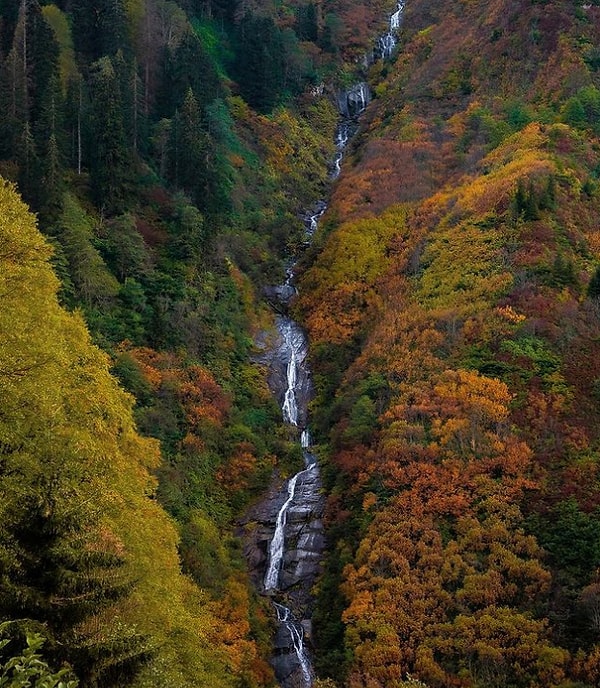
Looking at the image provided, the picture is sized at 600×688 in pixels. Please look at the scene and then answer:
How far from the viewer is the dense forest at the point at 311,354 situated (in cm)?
1636

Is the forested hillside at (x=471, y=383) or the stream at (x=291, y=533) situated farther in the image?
the stream at (x=291, y=533)

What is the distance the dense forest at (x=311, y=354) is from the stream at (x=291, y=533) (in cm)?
86

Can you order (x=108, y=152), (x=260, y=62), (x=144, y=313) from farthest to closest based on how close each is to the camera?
(x=260, y=62)
(x=108, y=152)
(x=144, y=313)

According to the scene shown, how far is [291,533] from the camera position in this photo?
34.4m

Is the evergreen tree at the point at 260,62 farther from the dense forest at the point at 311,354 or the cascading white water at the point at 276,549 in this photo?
the cascading white water at the point at 276,549

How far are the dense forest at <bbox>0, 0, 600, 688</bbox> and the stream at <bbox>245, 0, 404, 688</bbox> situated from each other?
33.9 inches

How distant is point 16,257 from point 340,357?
30.6 meters

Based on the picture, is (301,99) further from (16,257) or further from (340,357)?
(16,257)

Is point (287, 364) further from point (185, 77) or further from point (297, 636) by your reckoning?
point (185, 77)

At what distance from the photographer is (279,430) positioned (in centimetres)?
4091

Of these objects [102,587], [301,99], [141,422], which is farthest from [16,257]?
[301,99]

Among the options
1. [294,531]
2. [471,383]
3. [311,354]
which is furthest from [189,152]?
[294,531]

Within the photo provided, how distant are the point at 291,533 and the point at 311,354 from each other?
15.7m

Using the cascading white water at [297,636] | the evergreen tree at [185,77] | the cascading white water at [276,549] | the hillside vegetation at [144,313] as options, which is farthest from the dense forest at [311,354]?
the cascading white water at [276,549]
